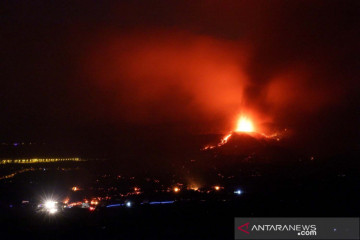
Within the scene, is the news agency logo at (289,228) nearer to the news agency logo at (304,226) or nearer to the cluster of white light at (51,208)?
the news agency logo at (304,226)

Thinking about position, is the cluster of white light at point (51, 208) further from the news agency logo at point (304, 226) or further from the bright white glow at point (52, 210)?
the news agency logo at point (304, 226)

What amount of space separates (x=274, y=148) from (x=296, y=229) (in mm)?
42513

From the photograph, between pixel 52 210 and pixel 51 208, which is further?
pixel 51 208

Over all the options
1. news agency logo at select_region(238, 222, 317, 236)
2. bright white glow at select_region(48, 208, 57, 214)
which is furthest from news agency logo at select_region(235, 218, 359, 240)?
bright white glow at select_region(48, 208, 57, 214)

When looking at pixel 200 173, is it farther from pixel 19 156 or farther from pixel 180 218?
pixel 19 156

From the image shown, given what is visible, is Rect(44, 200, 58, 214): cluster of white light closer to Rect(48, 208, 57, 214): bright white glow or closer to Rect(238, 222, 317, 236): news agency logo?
Rect(48, 208, 57, 214): bright white glow

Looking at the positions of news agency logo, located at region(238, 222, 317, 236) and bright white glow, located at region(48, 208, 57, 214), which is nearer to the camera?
news agency logo, located at region(238, 222, 317, 236)

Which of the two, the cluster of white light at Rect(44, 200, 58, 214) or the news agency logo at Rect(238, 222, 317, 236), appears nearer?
the news agency logo at Rect(238, 222, 317, 236)

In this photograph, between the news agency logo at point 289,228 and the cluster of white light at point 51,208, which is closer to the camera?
the news agency logo at point 289,228

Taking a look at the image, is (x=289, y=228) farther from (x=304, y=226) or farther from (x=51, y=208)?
(x=51, y=208)

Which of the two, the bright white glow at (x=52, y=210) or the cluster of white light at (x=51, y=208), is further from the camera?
the cluster of white light at (x=51, y=208)

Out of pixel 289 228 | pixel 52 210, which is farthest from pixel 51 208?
pixel 289 228

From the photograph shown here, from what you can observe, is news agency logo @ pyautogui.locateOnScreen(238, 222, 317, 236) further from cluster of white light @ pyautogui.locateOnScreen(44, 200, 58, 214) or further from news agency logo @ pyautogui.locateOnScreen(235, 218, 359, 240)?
cluster of white light @ pyautogui.locateOnScreen(44, 200, 58, 214)

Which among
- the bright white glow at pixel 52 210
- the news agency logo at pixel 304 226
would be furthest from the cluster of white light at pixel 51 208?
the news agency logo at pixel 304 226
